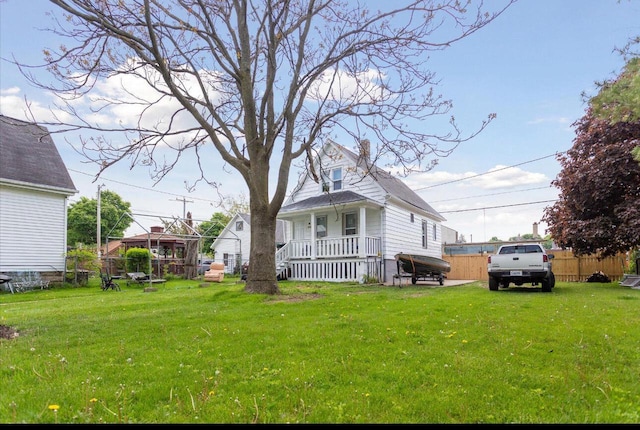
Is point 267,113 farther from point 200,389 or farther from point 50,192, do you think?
point 50,192

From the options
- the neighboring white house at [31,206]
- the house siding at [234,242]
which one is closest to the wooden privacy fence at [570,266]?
the house siding at [234,242]

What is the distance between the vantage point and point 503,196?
3438cm

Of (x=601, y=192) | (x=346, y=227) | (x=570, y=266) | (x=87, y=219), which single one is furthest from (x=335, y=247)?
(x=87, y=219)

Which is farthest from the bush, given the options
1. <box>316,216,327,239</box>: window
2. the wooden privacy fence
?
the wooden privacy fence

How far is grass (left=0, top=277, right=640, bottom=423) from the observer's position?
2.94 m

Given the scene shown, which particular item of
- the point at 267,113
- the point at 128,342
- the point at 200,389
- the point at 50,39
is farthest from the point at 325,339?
the point at 50,39

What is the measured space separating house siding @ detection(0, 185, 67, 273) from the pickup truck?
63.4 feet

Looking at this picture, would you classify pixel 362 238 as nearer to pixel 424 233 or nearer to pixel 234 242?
pixel 424 233

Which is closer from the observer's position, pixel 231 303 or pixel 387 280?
pixel 231 303

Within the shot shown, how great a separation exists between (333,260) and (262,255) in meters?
8.19

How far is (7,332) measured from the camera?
20.5 ft

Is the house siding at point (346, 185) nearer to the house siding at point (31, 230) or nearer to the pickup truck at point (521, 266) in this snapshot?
the pickup truck at point (521, 266)

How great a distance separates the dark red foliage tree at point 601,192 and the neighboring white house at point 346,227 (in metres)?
7.19

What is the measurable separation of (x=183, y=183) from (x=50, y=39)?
4.72m
